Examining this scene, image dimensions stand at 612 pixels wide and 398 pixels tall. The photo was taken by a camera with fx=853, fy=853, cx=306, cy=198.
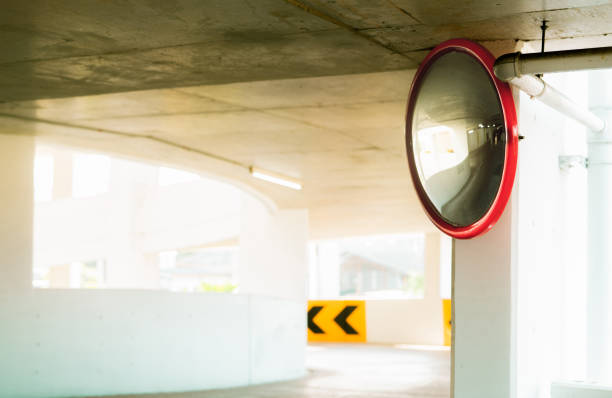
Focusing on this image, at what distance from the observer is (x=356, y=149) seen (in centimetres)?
1413

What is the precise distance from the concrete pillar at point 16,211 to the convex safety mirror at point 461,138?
249 inches

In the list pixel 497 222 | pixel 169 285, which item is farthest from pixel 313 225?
pixel 169 285

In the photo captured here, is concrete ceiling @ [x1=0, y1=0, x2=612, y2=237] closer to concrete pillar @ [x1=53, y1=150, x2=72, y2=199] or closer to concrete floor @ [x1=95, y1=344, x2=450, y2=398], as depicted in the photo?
concrete floor @ [x1=95, y1=344, x2=450, y2=398]

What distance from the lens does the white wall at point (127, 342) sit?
38.1ft

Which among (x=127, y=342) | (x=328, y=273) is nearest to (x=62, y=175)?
(x=328, y=273)

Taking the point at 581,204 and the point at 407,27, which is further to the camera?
the point at 581,204

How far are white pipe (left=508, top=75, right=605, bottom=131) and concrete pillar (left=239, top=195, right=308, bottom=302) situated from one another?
451 inches

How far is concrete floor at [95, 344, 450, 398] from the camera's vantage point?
12.8 m

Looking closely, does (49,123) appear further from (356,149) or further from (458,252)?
(458,252)

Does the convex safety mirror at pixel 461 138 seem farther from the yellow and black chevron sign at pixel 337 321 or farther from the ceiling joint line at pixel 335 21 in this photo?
the yellow and black chevron sign at pixel 337 321

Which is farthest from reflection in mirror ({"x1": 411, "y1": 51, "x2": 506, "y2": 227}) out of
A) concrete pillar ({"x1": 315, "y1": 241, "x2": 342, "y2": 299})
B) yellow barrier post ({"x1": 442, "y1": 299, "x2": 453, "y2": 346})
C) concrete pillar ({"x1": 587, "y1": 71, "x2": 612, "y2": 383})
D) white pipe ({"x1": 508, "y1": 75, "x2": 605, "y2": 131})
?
concrete pillar ({"x1": 315, "y1": 241, "x2": 342, "y2": 299})

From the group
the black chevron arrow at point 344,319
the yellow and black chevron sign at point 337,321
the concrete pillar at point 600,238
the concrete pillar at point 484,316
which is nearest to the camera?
the concrete pillar at point 484,316

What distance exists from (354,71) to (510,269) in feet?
8.01

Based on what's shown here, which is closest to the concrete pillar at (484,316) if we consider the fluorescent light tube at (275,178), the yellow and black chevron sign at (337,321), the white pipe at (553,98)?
the white pipe at (553,98)
